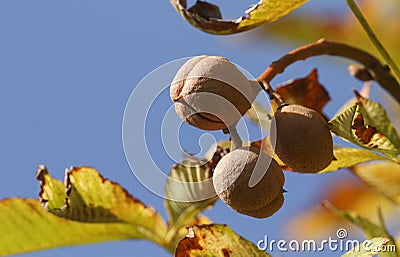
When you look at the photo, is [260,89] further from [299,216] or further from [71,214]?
[299,216]

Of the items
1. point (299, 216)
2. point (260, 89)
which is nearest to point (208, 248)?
point (260, 89)

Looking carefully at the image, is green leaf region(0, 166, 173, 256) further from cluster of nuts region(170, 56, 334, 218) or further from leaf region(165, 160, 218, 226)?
cluster of nuts region(170, 56, 334, 218)

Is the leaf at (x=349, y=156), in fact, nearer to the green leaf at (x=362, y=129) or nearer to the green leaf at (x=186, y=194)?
the green leaf at (x=362, y=129)

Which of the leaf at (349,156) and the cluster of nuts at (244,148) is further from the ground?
the cluster of nuts at (244,148)

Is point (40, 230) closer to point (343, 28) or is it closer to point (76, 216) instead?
point (76, 216)

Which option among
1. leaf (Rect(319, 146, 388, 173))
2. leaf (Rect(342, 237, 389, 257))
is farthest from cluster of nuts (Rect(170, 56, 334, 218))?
leaf (Rect(319, 146, 388, 173))

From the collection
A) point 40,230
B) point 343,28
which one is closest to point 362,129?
point 40,230

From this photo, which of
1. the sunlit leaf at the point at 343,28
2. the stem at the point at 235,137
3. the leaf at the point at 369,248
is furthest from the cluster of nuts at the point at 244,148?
the sunlit leaf at the point at 343,28
